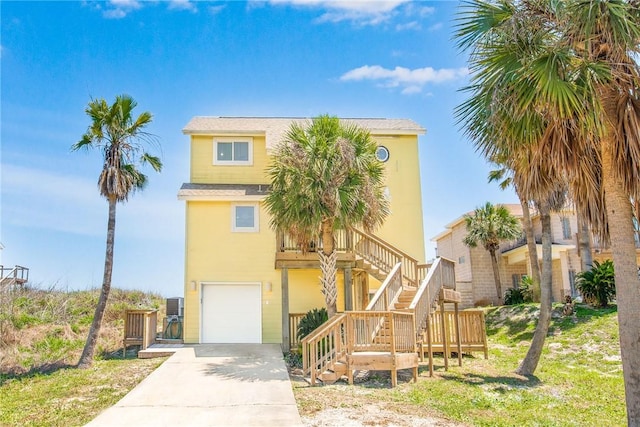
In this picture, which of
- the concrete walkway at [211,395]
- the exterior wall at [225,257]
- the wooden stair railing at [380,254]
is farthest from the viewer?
the exterior wall at [225,257]

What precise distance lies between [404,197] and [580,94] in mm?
12384

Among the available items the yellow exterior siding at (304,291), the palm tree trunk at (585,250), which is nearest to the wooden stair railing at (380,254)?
the yellow exterior siding at (304,291)

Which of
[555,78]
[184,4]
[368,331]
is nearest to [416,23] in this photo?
[184,4]

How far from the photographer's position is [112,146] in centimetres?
1633

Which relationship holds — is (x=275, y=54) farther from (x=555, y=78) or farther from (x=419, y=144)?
(x=555, y=78)

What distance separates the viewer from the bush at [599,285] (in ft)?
65.0

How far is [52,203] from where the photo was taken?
17359mm

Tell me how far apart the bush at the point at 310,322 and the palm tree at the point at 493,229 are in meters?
14.5

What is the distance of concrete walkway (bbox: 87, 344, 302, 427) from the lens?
29.9ft

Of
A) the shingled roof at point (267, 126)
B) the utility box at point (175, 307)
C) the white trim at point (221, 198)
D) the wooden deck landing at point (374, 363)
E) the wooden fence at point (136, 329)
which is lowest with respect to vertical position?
the wooden deck landing at point (374, 363)

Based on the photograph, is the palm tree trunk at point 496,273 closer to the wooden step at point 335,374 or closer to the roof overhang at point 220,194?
the roof overhang at point 220,194

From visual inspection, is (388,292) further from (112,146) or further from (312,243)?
(112,146)

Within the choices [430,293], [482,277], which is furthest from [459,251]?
[430,293]

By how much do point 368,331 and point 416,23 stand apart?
8485 millimetres
